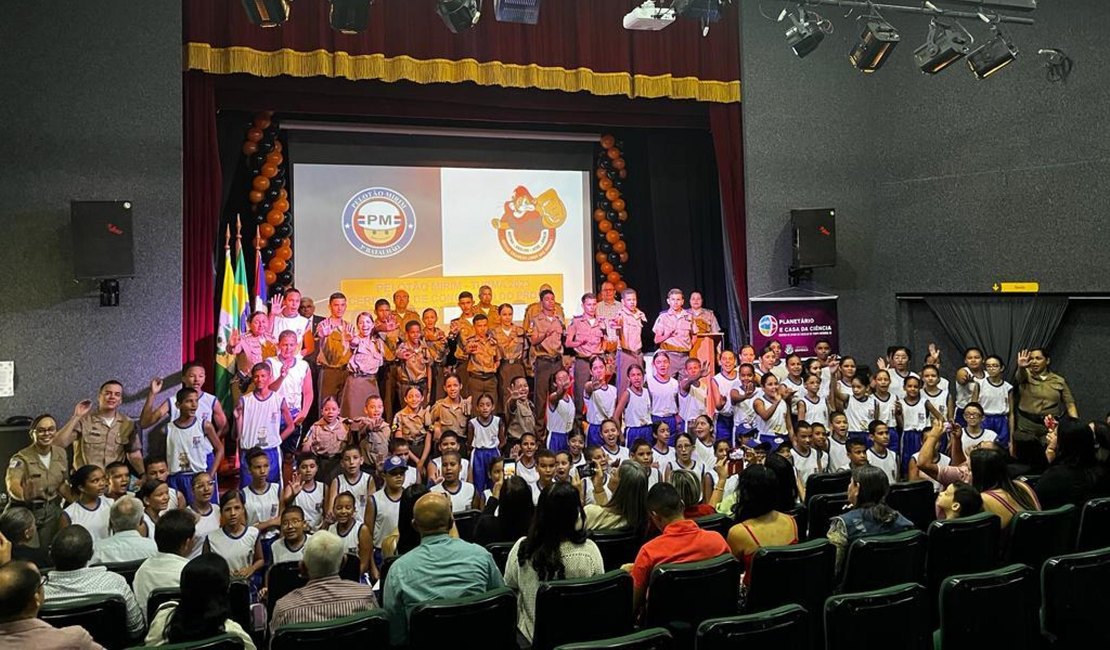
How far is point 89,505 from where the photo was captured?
5.94 meters

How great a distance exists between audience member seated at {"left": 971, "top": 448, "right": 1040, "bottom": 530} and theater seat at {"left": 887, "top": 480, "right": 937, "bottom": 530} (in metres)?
0.65

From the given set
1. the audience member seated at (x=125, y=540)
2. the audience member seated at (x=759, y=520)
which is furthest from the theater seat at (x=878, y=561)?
the audience member seated at (x=125, y=540)

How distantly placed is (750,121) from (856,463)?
17.9 feet

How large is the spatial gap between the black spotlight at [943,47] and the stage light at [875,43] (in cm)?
40

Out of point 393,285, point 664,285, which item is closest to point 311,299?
point 393,285

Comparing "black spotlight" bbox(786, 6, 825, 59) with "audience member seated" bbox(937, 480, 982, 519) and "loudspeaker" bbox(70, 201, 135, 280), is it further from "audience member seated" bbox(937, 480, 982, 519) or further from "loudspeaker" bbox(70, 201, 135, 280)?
Result: "loudspeaker" bbox(70, 201, 135, 280)

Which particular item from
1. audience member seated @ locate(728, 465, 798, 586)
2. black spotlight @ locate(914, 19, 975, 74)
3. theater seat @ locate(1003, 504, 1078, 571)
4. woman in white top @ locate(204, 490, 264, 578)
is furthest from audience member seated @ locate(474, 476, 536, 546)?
black spotlight @ locate(914, 19, 975, 74)

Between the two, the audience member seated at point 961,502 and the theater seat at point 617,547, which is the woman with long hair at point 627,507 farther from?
the audience member seated at point 961,502

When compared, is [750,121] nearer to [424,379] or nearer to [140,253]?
[424,379]

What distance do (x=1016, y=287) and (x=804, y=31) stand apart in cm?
426

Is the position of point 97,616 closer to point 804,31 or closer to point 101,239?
point 101,239

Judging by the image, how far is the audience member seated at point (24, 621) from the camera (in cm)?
294

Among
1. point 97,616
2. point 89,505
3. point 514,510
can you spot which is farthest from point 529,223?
point 97,616

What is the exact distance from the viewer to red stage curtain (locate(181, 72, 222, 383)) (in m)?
9.05
